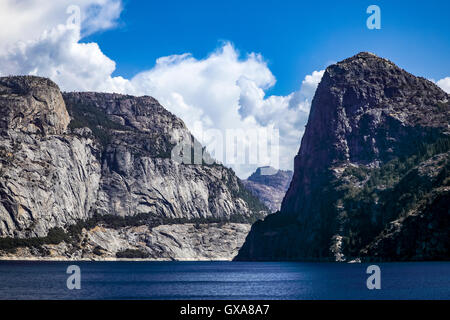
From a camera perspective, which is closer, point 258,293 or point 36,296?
point 36,296
